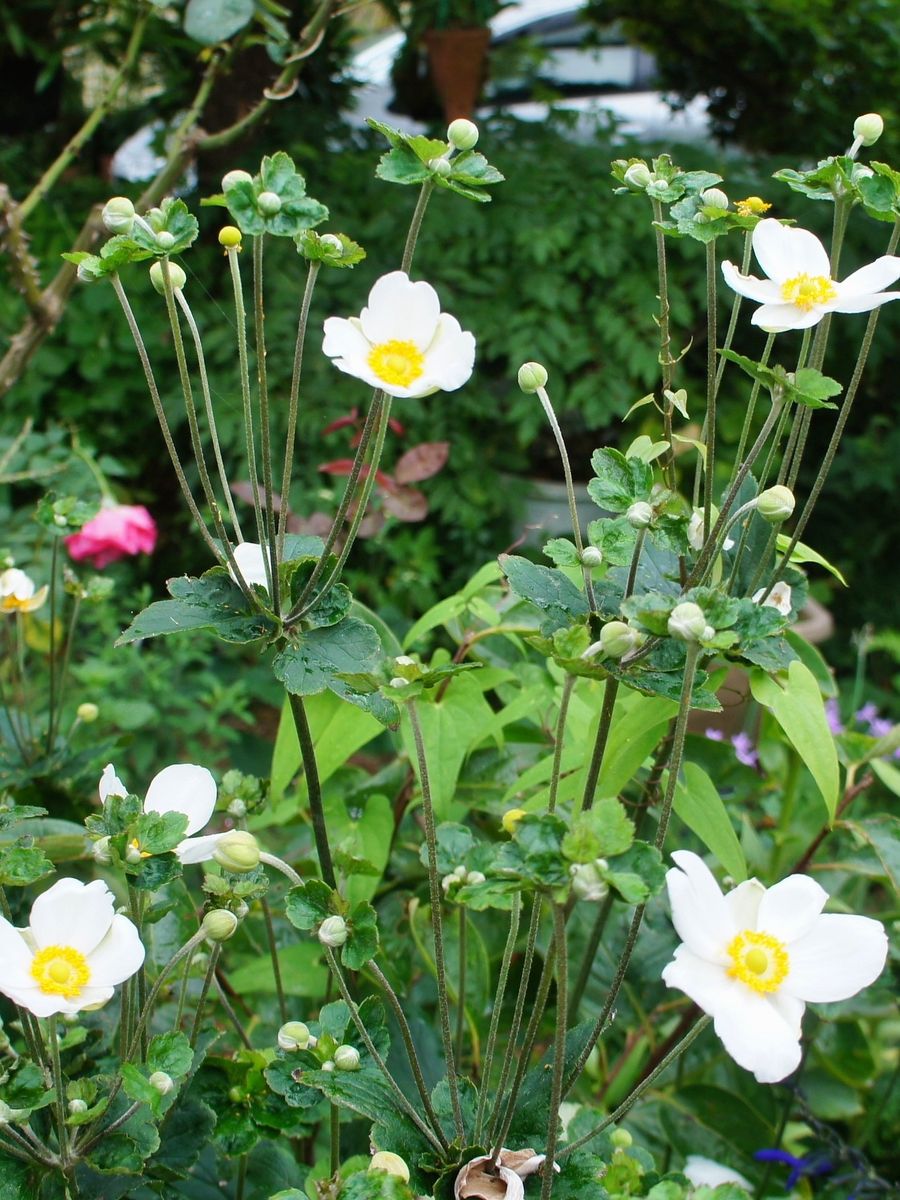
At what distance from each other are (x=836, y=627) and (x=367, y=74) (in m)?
1.72

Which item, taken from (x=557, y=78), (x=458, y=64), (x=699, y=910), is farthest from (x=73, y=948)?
(x=557, y=78)

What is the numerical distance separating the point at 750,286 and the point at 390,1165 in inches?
14.7

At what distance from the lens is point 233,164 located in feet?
6.89

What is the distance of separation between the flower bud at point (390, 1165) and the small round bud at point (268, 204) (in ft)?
1.13

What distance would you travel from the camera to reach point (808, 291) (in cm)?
47

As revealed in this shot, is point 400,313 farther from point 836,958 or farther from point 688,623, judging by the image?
point 836,958

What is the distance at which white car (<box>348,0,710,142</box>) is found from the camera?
8.66 ft

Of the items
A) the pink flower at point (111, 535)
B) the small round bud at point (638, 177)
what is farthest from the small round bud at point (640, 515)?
the pink flower at point (111, 535)

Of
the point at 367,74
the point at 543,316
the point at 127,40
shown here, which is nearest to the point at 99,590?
the point at 543,316

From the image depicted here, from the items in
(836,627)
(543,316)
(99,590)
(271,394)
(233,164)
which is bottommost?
(836,627)

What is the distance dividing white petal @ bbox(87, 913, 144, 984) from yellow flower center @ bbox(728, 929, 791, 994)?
0.70 feet

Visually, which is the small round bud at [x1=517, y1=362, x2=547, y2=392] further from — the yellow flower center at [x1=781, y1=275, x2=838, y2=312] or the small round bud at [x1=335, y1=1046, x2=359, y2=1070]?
the small round bud at [x1=335, y1=1046, x2=359, y2=1070]

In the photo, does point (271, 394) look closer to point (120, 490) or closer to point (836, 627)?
point (120, 490)

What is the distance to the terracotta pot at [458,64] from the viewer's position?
92.3 inches
